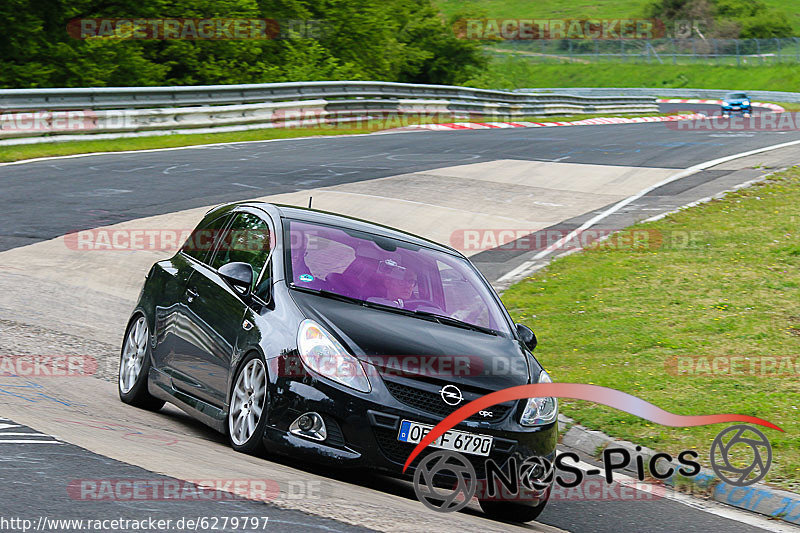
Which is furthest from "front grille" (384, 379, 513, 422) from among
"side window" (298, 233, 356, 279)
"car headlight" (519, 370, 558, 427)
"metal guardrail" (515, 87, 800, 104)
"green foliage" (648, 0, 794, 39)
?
"green foliage" (648, 0, 794, 39)

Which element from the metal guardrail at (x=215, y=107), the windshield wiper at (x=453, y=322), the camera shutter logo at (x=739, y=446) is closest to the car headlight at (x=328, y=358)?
the windshield wiper at (x=453, y=322)

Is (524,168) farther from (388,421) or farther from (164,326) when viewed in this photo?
(388,421)

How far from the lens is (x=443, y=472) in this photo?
5949 mm

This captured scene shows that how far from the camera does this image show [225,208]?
837 cm

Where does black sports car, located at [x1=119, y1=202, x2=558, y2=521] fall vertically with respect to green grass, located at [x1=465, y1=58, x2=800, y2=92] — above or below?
above

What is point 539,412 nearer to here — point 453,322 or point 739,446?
point 453,322

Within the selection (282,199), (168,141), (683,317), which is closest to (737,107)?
(168,141)

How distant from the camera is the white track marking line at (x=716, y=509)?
6578 millimetres

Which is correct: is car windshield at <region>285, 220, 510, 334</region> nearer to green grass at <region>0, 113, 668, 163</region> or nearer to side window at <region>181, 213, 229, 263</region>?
side window at <region>181, 213, 229, 263</region>

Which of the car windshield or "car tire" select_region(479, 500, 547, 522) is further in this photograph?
the car windshield

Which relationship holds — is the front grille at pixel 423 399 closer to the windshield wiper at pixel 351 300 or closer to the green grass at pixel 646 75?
the windshield wiper at pixel 351 300

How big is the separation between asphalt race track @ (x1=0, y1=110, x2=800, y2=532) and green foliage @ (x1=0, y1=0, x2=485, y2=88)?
950cm

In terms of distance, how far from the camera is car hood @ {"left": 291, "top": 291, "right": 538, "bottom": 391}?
242 inches

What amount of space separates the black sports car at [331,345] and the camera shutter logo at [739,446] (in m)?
1.64
